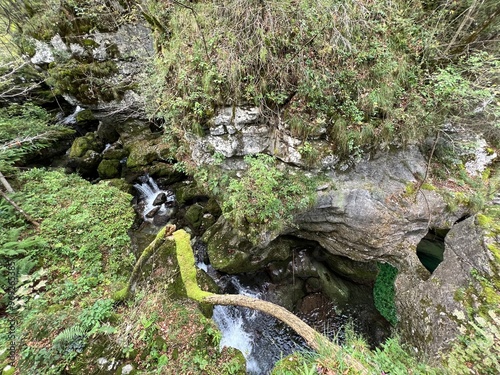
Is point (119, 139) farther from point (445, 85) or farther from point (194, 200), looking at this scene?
point (445, 85)

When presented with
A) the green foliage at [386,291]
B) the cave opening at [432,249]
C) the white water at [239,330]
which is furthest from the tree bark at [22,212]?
the cave opening at [432,249]

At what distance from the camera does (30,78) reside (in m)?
10.8

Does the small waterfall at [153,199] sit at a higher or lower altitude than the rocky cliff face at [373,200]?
lower

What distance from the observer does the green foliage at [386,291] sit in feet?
23.7

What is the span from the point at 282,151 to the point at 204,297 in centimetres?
414

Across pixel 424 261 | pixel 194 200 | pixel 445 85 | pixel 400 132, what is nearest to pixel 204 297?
pixel 194 200

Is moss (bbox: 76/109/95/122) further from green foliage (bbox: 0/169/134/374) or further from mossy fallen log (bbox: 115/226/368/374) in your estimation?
mossy fallen log (bbox: 115/226/368/374)

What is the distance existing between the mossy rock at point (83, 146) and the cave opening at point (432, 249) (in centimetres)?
1465

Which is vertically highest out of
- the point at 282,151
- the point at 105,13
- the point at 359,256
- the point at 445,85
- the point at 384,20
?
the point at 105,13

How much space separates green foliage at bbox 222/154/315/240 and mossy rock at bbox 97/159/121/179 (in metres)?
7.09

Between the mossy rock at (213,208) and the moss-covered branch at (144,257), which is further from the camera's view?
the mossy rock at (213,208)

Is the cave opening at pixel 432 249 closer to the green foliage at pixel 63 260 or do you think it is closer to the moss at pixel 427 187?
the moss at pixel 427 187

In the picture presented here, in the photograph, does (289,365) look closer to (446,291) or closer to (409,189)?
(446,291)

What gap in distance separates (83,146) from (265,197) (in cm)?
1027
